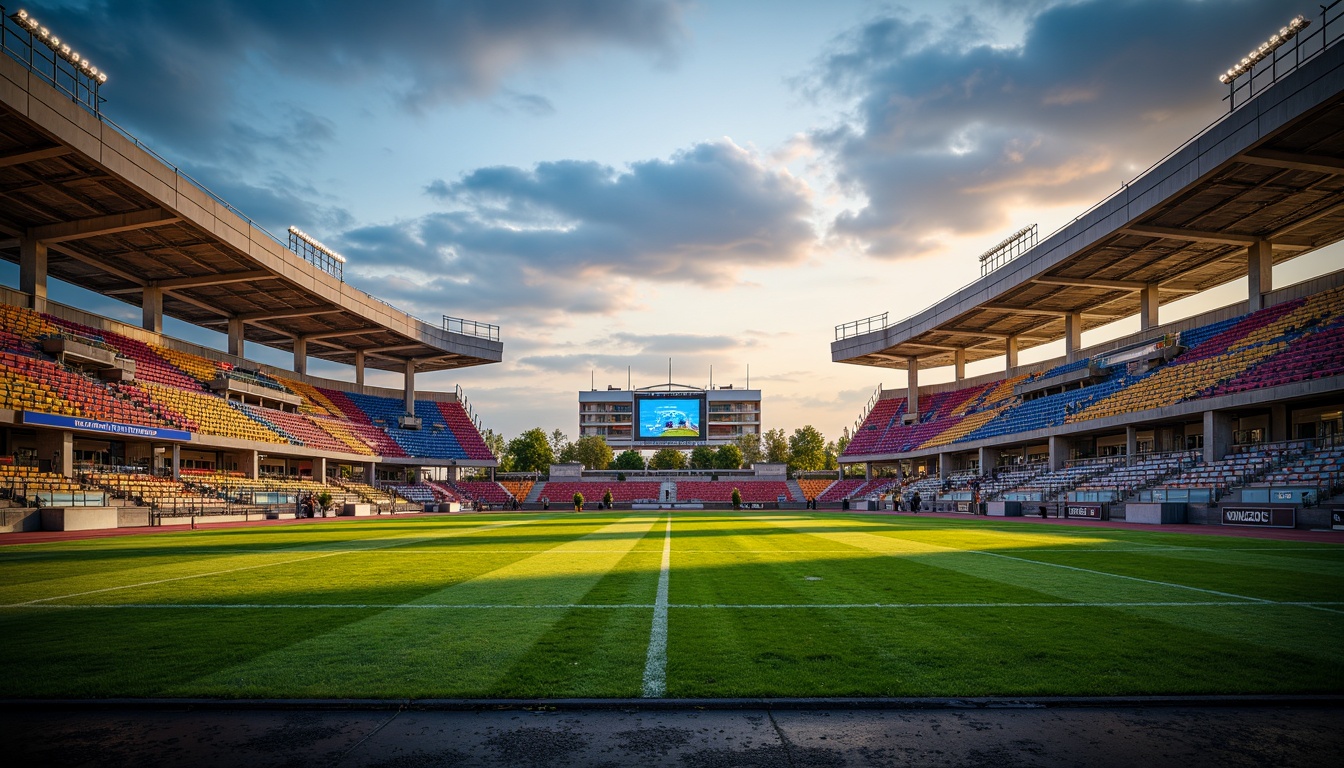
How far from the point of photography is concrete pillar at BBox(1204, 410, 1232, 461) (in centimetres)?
3253

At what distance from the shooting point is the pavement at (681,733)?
4.00 m

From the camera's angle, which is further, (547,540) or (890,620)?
(547,540)

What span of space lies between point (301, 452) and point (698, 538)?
1510 inches

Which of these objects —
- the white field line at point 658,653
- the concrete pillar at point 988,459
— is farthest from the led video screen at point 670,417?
the white field line at point 658,653

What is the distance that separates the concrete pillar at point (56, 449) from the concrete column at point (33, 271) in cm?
1020

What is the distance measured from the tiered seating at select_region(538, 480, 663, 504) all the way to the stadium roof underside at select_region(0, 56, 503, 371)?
806 inches

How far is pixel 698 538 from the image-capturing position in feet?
69.4

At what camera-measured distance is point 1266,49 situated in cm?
3431

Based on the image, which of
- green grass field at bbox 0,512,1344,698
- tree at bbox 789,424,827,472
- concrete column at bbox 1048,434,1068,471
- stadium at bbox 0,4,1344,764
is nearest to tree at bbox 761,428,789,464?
tree at bbox 789,424,827,472

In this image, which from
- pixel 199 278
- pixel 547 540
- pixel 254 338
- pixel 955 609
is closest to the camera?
pixel 955 609

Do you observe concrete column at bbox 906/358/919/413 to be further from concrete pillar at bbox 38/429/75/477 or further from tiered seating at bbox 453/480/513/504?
concrete pillar at bbox 38/429/75/477

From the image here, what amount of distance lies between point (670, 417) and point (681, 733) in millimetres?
Answer: 75863

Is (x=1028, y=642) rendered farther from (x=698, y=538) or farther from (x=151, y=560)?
(x=151, y=560)

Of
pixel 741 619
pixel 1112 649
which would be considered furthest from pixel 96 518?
pixel 1112 649
